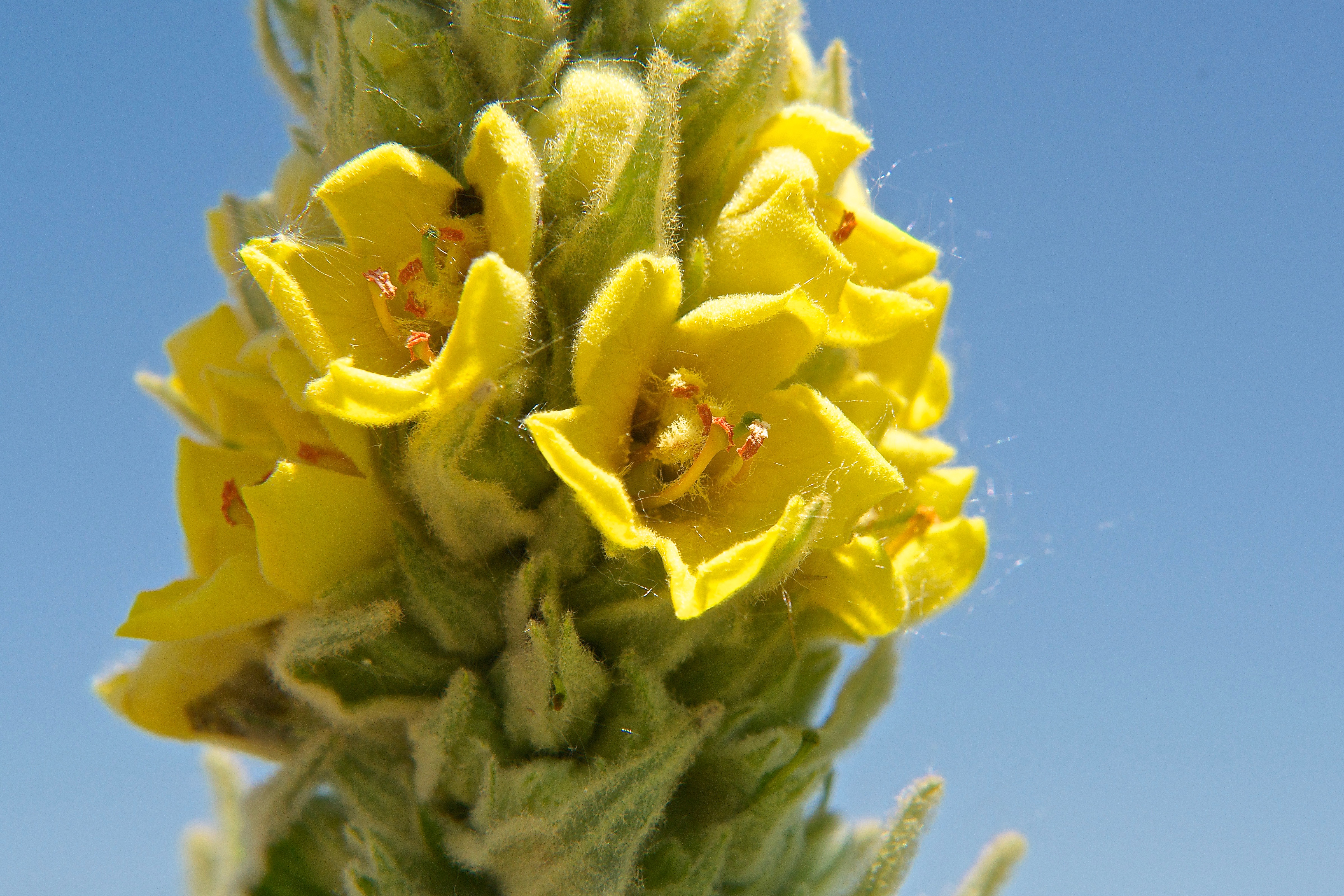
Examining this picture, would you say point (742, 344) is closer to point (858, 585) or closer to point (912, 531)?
point (858, 585)

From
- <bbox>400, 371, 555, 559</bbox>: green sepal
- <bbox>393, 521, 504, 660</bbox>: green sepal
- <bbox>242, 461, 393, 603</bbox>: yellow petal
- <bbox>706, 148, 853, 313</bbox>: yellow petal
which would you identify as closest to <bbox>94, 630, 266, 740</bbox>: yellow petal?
<bbox>242, 461, 393, 603</bbox>: yellow petal

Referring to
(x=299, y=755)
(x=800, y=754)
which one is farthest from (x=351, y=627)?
(x=800, y=754)

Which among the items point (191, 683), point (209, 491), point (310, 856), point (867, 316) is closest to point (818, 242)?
point (867, 316)

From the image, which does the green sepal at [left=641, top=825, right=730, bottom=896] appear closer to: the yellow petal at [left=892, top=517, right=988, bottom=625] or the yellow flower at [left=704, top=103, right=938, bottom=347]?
the yellow petal at [left=892, top=517, right=988, bottom=625]

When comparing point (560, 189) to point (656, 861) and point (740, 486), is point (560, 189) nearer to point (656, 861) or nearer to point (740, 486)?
point (740, 486)

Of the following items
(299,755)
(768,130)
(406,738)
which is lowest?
(299,755)

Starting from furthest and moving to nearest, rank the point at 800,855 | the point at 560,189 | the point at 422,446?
the point at 800,855 < the point at 560,189 < the point at 422,446
